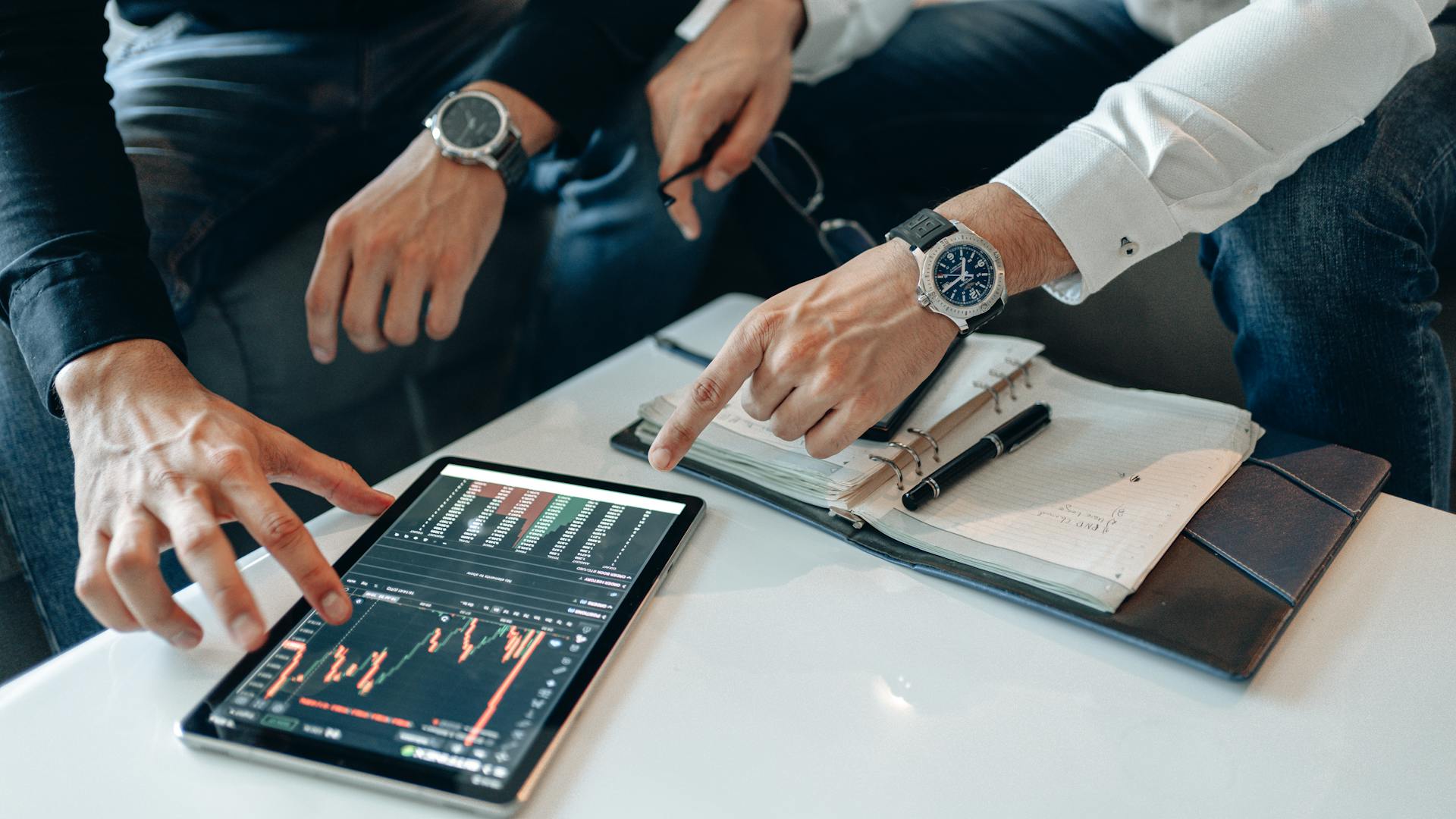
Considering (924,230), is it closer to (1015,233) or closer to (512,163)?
(1015,233)

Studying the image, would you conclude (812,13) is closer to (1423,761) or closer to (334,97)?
(334,97)

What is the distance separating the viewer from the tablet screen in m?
0.51

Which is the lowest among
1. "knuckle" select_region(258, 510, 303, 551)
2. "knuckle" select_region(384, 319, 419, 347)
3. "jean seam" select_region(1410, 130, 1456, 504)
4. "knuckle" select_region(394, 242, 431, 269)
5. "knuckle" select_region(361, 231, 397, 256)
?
"jean seam" select_region(1410, 130, 1456, 504)

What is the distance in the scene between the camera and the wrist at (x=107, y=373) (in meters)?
0.69

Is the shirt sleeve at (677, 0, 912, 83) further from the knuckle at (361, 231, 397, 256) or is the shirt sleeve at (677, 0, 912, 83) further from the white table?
the white table

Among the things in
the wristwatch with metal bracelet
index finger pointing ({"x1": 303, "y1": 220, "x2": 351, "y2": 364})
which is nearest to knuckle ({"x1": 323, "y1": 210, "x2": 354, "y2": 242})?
index finger pointing ({"x1": 303, "y1": 220, "x2": 351, "y2": 364})

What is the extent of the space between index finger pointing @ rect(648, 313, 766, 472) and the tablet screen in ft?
0.17

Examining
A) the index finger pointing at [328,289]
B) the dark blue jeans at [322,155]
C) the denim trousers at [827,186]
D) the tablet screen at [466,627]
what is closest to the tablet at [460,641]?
the tablet screen at [466,627]

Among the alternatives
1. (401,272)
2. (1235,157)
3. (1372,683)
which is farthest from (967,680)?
(401,272)

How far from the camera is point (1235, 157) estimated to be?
2.40ft

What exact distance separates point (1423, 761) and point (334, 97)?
1.18 metres

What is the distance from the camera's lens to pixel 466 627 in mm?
581

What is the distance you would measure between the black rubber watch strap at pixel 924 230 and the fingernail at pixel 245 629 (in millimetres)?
511

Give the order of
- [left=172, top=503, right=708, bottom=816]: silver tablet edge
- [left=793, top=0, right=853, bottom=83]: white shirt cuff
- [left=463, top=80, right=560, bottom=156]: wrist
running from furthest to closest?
[left=793, top=0, right=853, bottom=83]: white shirt cuff
[left=463, top=80, right=560, bottom=156]: wrist
[left=172, top=503, right=708, bottom=816]: silver tablet edge
